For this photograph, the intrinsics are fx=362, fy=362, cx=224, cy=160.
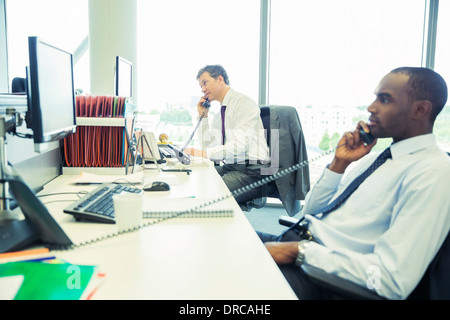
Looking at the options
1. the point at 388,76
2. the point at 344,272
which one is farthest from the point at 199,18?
the point at 344,272

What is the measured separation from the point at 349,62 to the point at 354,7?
49 centimetres

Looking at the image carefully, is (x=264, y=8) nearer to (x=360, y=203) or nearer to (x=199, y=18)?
(x=199, y=18)

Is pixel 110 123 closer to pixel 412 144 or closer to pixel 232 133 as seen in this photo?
pixel 232 133

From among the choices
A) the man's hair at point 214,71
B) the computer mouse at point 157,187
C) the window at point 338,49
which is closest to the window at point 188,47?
the window at point 338,49

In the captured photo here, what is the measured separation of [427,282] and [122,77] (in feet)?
6.53

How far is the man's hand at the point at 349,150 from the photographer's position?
4.66 ft

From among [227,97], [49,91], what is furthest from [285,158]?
[49,91]

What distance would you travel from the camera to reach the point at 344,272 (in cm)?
103

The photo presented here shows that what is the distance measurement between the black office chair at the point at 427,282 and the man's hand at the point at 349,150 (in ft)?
1.76

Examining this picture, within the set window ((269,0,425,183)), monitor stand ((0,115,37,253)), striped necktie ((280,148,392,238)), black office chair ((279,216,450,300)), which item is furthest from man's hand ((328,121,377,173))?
window ((269,0,425,183))

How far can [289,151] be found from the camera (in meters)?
2.36

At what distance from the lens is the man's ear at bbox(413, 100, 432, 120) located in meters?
1.11

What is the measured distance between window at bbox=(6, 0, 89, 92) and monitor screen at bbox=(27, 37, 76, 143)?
1.91 metres

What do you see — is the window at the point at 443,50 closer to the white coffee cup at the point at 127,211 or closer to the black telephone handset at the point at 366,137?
the black telephone handset at the point at 366,137
